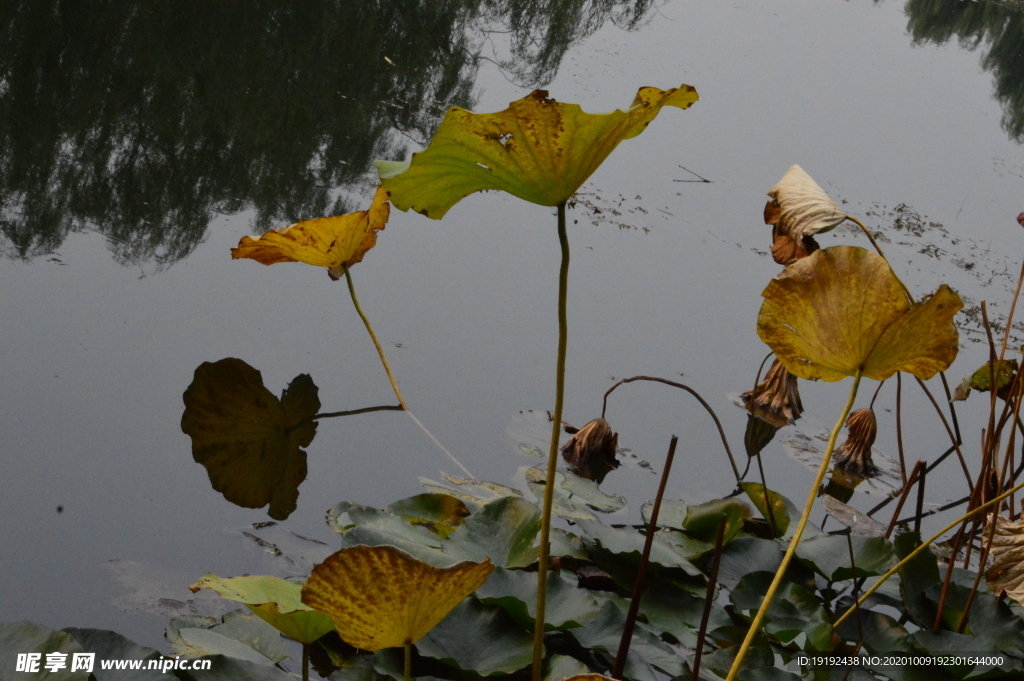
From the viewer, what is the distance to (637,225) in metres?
2.24

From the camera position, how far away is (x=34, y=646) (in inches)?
24.6

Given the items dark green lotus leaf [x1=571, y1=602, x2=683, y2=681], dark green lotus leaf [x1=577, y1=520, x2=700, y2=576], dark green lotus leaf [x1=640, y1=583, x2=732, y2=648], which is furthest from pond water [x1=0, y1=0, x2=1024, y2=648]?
dark green lotus leaf [x1=571, y1=602, x2=683, y2=681]

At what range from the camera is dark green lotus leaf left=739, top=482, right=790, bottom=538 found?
1.20 metres

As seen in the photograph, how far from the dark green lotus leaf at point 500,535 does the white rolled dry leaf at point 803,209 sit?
0.44 metres

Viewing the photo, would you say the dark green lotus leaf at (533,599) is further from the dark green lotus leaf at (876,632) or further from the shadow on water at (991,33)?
the shadow on water at (991,33)

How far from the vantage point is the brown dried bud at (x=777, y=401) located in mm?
1549

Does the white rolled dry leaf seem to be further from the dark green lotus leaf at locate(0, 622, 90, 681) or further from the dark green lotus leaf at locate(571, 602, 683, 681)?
the dark green lotus leaf at locate(0, 622, 90, 681)

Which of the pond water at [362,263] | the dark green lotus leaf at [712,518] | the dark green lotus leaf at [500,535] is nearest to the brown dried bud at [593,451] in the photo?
the pond water at [362,263]

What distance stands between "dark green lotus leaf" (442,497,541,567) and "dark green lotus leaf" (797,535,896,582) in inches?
14.9

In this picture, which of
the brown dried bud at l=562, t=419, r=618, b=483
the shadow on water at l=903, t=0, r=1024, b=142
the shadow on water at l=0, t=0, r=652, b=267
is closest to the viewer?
the brown dried bud at l=562, t=419, r=618, b=483

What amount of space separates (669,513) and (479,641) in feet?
1.53

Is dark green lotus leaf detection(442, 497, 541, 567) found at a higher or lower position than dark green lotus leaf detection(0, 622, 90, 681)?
higher

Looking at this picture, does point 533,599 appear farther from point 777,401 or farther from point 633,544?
point 777,401

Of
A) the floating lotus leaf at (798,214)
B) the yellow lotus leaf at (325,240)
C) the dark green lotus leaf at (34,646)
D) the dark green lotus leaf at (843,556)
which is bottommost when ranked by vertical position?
the dark green lotus leaf at (34,646)
